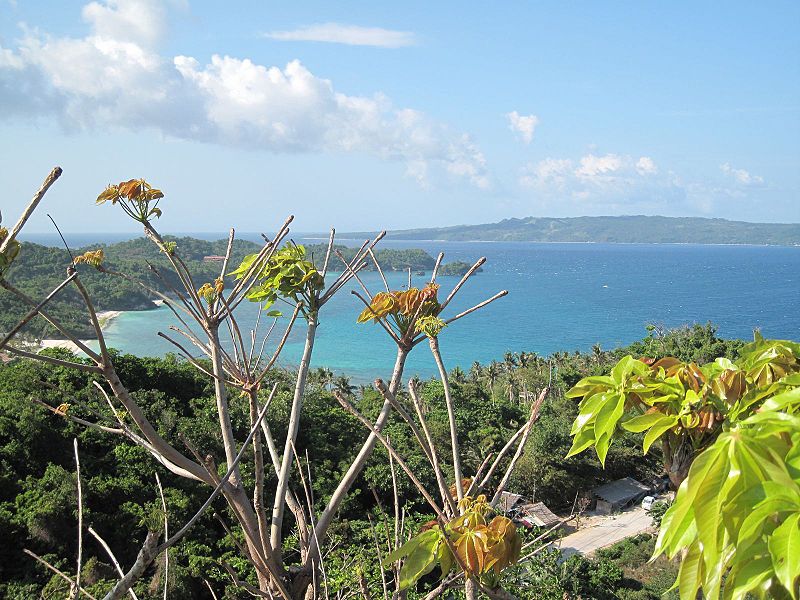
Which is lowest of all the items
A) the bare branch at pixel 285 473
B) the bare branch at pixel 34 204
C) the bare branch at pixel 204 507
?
the bare branch at pixel 285 473

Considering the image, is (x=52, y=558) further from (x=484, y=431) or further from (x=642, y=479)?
(x=642, y=479)

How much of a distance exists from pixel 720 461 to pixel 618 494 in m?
27.9

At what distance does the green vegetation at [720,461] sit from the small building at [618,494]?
2642 centimetres

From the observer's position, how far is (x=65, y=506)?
41.6 ft

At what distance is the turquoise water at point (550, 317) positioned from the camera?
71500 millimetres

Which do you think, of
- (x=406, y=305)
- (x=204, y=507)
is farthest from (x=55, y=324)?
(x=406, y=305)

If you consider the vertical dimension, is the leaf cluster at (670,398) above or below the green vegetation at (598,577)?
above

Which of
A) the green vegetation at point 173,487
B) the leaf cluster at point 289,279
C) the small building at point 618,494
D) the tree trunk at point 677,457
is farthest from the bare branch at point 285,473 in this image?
the small building at point 618,494

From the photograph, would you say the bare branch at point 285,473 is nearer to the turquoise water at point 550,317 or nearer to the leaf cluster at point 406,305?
the leaf cluster at point 406,305

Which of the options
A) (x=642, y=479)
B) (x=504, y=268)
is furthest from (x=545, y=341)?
(x=504, y=268)

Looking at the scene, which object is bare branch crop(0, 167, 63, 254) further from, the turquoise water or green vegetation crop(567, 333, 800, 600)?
the turquoise water

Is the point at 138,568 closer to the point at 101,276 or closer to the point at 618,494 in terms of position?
the point at 618,494

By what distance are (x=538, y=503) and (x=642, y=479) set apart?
7329 millimetres

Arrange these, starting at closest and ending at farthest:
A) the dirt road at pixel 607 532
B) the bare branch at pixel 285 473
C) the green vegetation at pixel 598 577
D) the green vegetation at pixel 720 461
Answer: the green vegetation at pixel 720 461 < the bare branch at pixel 285 473 < the green vegetation at pixel 598 577 < the dirt road at pixel 607 532
